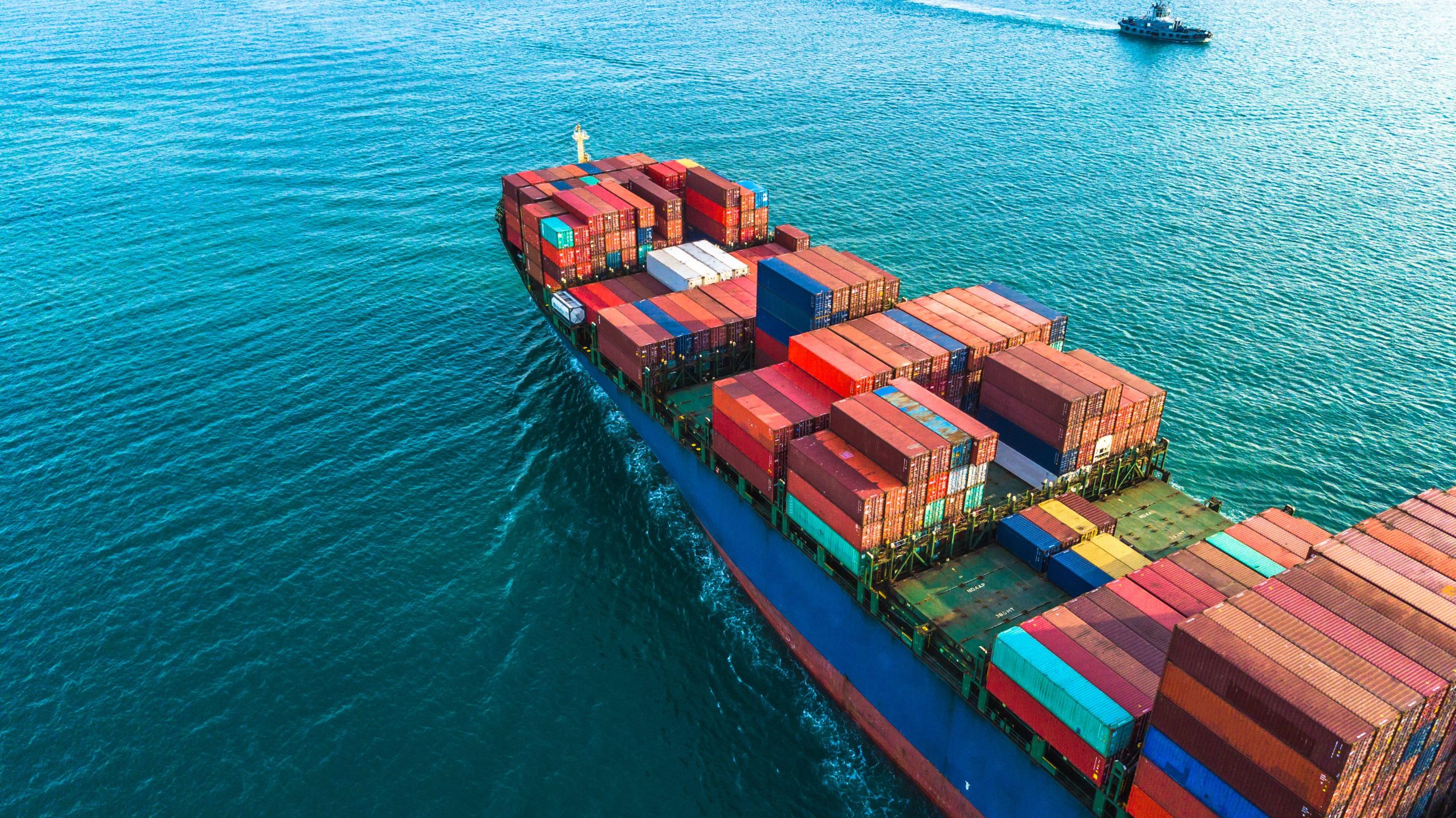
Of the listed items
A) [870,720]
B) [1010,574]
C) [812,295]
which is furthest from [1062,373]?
[870,720]

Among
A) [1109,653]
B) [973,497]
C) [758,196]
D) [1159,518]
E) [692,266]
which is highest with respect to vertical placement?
[758,196]

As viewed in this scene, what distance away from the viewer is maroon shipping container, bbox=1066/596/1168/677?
127 feet

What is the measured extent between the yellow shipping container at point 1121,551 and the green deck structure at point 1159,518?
199 cm

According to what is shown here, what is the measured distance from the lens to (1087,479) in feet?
173

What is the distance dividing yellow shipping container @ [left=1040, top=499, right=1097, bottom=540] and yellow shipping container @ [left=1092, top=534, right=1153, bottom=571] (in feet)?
1.48

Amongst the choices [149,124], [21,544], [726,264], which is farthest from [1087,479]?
[149,124]

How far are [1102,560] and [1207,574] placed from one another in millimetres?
5108

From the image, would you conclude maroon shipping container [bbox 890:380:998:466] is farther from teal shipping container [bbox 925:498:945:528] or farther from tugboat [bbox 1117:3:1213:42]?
tugboat [bbox 1117:3:1213:42]

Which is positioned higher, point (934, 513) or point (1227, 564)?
point (1227, 564)

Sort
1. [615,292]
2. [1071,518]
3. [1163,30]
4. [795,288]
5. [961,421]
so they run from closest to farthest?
[1071,518] → [961,421] → [795,288] → [615,292] → [1163,30]

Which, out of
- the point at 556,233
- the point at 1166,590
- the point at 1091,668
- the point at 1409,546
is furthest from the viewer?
the point at 556,233

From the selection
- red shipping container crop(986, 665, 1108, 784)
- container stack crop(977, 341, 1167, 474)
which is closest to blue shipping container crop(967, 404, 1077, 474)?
container stack crop(977, 341, 1167, 474)

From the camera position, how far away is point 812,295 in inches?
2379

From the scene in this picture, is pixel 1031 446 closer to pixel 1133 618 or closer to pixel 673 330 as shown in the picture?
pixel 1133 618
